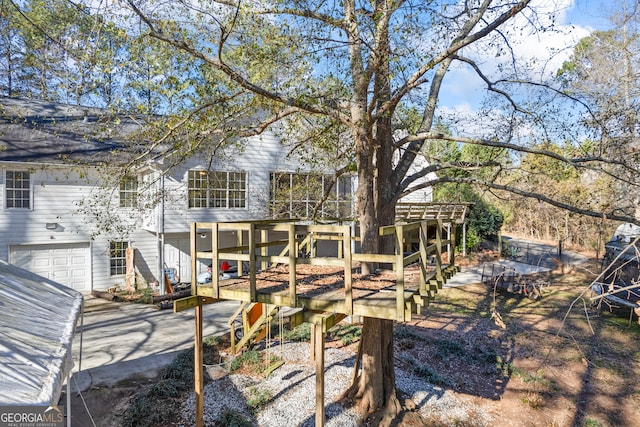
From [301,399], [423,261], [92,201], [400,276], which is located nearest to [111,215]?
[92,201]

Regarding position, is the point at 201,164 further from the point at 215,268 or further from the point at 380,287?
the point at 380,287

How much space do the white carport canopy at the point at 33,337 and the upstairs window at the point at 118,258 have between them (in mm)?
→ 8947

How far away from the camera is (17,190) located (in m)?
12.1

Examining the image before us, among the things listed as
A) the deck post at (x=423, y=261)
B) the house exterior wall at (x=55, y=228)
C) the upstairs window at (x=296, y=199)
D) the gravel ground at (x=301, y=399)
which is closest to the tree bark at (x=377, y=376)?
the gravel ground at (x=301, y=399)

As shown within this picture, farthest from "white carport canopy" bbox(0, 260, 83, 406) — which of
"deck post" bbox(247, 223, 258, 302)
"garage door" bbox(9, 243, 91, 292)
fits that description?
"garage door" bbox(9, 243, 91, 292)

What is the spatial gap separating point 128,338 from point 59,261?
592cm

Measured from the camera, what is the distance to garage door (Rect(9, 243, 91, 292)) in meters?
12.3

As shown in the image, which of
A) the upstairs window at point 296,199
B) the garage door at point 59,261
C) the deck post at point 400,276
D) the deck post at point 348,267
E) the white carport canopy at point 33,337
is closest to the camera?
the white carport canopy at point 33,337

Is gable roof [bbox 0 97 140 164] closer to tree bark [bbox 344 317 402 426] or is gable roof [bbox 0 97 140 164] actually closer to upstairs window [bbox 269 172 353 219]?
upstairs window [bbox 269 172 353 219]

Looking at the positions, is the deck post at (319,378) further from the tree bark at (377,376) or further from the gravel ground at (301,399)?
the tree bark at (377,376)

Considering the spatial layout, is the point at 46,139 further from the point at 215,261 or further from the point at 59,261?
the point at 215,261

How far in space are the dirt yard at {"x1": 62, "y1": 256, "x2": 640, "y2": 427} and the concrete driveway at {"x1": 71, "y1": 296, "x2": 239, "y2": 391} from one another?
658 mm

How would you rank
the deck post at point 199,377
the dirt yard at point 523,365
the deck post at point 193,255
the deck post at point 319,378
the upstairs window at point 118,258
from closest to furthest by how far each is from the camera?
the deck post at point 319,378, the deck post at point 193,255, the deck post at point 199,377, the dirt yard at point 523,365, the upstairs window at point 118,258

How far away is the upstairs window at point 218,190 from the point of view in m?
13.4
